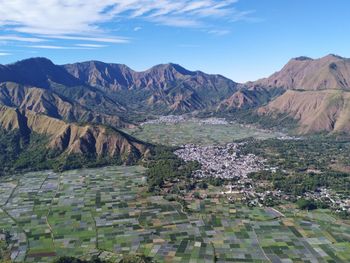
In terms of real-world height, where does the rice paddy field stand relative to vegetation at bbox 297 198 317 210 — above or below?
below

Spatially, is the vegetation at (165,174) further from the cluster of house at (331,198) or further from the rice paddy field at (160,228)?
the cluster of house at (331,198)

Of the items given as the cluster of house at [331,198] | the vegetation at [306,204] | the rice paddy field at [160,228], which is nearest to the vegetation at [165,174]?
the rice paddy field at [160,228]

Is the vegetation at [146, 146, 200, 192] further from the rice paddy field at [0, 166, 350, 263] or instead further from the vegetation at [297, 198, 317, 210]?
the vegetation at [297, 198, 317, 210]

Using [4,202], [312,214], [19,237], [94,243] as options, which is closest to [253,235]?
[312,214]

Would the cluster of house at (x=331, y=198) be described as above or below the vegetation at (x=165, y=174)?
above

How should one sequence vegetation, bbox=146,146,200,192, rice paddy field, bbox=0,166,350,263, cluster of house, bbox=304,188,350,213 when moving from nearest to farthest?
rice paddy field, bbox=0,166,350,263
cluster of house, bbox=304,188,350,213
vegetation, bbox=146,146,200,192

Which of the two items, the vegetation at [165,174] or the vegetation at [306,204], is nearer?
the vegetation at [306,204]

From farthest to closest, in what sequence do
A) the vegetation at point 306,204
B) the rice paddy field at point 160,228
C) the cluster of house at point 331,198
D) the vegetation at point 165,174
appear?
the vegetation at point 165,174 → the cluster of house at point 331,198 → the vegetation at point 306,204 → the rice paddy field at point 160,228

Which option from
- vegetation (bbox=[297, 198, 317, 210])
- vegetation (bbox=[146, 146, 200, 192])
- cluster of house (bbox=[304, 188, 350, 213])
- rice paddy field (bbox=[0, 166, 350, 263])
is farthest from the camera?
vegetation (bbox=[146, 146, 200, 192])

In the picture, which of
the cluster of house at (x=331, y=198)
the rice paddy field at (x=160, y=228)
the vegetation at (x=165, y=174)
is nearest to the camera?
the rice paddy field at (x=160, y=228)

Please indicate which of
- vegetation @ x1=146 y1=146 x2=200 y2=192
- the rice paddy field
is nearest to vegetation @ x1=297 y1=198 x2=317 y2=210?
the rice paddy field
